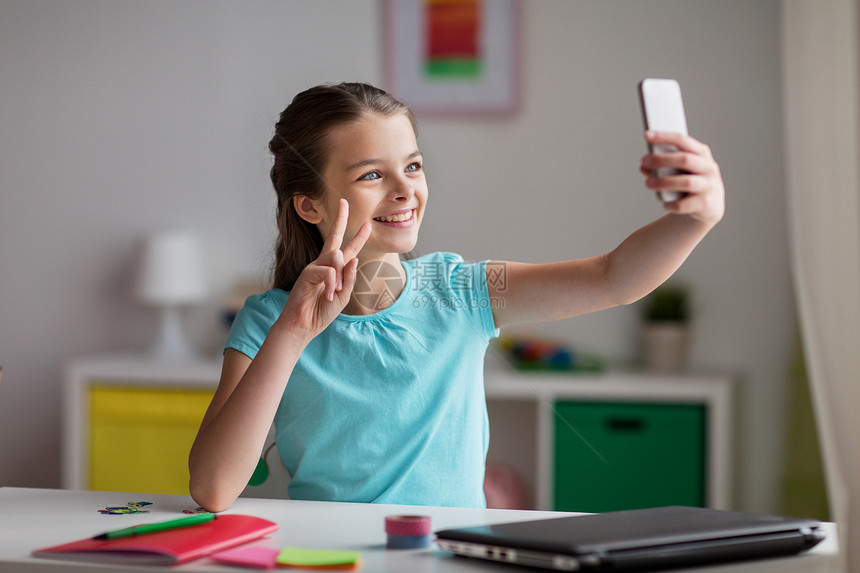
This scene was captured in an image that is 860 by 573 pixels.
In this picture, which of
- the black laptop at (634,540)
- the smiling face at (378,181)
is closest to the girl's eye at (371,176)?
the smiling face at (378,181)

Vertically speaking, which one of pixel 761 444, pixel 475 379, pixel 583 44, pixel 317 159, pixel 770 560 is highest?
pixel 583 44

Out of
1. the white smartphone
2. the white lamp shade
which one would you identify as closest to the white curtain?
the white smartphone

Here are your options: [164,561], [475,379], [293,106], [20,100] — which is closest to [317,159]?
[293,106]

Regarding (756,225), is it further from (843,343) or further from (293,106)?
(293,106)

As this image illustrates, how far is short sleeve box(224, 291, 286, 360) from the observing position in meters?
0.99

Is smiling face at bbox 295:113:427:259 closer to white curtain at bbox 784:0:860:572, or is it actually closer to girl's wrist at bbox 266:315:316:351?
girl's wrist at bbox 266:315:316:351

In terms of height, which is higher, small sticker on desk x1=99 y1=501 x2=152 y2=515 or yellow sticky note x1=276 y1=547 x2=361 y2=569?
yellow sticky note x1=276 y1=547 x2=361 y2=569

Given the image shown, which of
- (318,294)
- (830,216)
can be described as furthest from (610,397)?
(318,294)

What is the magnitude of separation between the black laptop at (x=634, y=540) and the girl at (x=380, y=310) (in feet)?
1.00

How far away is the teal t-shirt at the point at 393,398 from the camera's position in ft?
3.31

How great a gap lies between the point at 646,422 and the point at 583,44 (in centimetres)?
94

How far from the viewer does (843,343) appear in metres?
1.60

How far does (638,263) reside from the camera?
93 cm

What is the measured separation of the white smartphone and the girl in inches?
5.3
